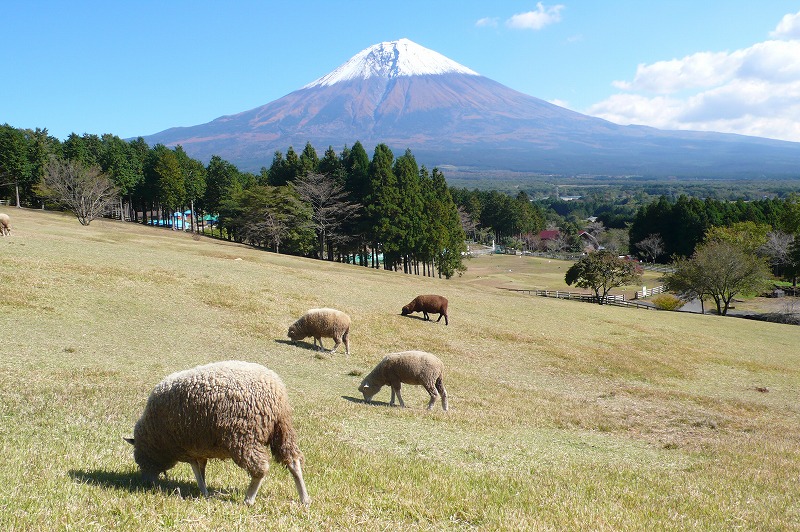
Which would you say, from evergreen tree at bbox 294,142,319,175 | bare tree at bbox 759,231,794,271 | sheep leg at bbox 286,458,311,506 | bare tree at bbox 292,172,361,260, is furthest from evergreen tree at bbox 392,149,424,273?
sheep leg at bbox 286,458,311,506

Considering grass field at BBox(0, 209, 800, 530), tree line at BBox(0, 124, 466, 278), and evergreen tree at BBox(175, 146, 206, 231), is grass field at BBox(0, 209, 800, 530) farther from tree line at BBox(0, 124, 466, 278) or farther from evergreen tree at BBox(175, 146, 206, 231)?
evergreen tree at BBox(175, 146, 206, 231)

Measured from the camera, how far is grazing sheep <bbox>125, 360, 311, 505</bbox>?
21.5 ft

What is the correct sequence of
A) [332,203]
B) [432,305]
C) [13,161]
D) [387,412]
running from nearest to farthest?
[387,412], [432,305], [332,203], [13,161]

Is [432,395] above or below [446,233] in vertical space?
below

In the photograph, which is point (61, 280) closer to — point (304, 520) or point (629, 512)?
point (304, 520)

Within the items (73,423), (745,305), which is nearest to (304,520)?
(73,423)

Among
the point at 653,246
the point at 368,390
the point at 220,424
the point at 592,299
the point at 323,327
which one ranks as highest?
the point at 220,424

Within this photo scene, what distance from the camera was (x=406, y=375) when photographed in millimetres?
15898

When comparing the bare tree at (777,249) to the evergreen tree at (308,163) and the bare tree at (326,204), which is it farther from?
the evergreen tree at (308,163)

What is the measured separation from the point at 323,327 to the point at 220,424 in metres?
15.4

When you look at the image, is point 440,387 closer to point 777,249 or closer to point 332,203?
point 332,203

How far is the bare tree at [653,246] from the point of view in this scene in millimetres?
110125

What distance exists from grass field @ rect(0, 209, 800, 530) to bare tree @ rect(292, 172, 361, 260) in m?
31.6

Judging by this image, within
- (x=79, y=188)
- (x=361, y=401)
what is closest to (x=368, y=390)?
(x=361, y=401)
